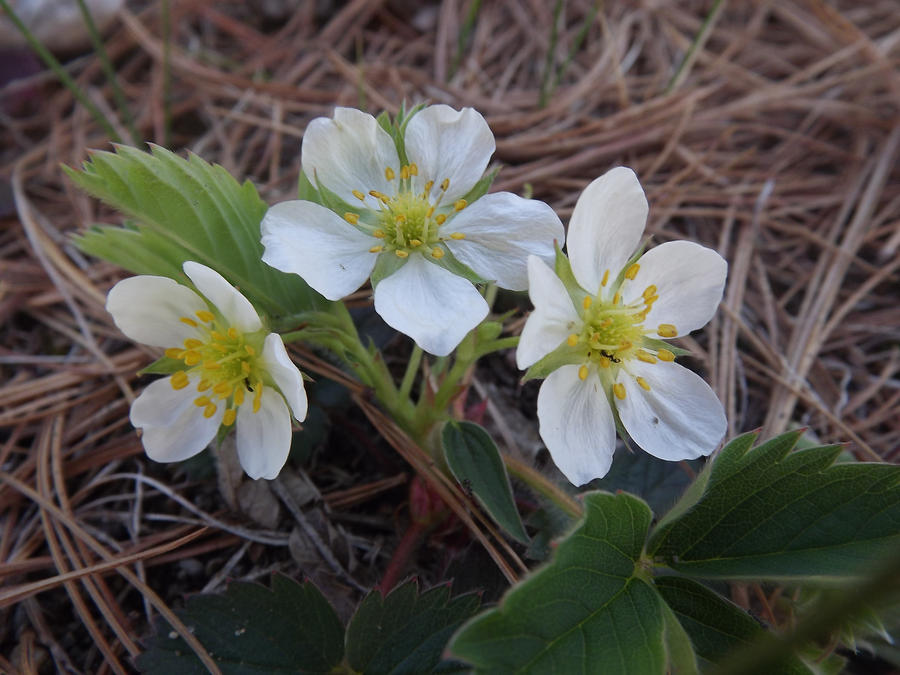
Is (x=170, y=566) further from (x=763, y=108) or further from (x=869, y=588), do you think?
(x=763, y=108)

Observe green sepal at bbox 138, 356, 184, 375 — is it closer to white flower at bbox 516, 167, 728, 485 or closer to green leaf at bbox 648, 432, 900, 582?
white flower at bbox 516, 167, 728, 485

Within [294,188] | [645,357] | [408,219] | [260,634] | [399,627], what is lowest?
[260,634]

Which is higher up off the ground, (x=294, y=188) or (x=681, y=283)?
(x=681, y=283)

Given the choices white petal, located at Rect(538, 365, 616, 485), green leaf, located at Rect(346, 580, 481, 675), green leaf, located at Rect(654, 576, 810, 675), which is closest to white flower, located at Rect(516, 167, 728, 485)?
white petal, located at Rect(538, 365, 616, 485)

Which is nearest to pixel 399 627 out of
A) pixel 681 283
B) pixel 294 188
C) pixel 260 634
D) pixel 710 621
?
pixel 260 634

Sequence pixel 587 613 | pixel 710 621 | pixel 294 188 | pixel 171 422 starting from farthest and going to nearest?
pixel 294 188 → pixel 171 422 → pixel 710 621 → pixel 587 613

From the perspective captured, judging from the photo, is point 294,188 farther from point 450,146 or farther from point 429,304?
point 429,304

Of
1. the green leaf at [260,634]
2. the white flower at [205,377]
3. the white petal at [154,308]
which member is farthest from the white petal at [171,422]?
the green leaf at [260,634]

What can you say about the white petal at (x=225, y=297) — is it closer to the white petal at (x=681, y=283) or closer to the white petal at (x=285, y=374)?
the white petal at (x=285, y=374)
